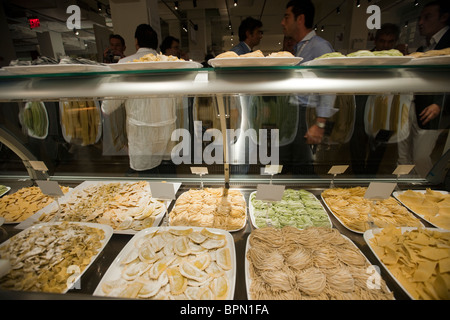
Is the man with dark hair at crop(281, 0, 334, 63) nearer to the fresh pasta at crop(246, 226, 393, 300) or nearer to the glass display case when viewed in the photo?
the glass display case

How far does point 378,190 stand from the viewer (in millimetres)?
1578

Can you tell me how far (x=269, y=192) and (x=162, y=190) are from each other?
0.82m

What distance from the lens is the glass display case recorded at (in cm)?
113

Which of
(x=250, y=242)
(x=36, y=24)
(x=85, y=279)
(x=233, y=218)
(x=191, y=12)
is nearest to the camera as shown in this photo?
(x=85, y=279)

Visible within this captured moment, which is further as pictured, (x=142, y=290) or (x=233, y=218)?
(x=233, y=218)

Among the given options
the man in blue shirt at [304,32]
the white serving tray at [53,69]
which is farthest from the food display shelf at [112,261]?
the man in blue shirt at [304,32]

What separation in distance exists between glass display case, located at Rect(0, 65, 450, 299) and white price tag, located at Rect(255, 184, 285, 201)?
31 centimetres

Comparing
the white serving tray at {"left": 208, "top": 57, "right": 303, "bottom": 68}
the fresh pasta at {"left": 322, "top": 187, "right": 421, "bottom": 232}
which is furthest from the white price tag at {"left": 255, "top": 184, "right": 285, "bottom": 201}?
the white serving tray at {"left": 208, "top": 57, "right": 303, "bottom": 68}

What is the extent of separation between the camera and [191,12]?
39.0 ft

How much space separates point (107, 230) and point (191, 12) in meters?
13.7

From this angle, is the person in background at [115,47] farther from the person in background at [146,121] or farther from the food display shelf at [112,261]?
the food display shelf at [112,261]

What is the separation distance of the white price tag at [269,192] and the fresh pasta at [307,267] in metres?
0.24

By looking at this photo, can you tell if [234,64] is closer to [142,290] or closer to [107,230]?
[142,290]
